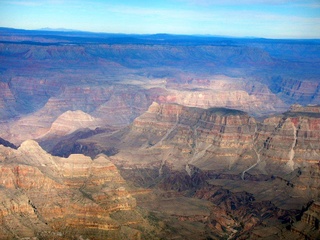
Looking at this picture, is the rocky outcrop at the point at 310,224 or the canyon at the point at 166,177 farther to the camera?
the rocky outcrop at the point at 310,224

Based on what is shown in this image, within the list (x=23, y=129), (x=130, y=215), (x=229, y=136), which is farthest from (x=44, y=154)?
(x=23, y=129)

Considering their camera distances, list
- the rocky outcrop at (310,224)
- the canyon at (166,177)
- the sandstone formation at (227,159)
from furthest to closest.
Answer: the sandstone formation at (227,159), the rocky outcrop at (310,224), the canyon at (166,177)

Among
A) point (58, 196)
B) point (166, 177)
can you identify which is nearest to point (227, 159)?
point (166, 177)

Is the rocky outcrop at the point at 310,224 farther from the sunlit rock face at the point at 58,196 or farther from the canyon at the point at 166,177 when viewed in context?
the sunlit rock face at the point at 58,196

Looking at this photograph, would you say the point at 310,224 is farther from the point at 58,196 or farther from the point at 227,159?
the point at 227,159

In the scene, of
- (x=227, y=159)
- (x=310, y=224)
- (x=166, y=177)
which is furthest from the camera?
(x=227, y=159)

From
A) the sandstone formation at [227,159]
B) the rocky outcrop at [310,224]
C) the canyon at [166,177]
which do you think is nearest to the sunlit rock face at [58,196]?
the canyon at [166,177]

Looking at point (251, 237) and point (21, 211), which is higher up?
point (21, 211)

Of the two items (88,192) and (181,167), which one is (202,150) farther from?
(88,192)
